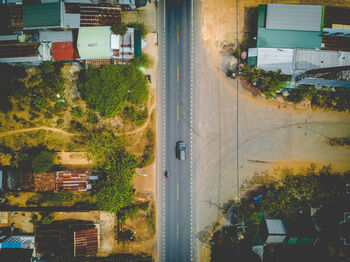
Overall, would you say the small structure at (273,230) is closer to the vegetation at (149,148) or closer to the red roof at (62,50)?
the vegetation at (149,148)

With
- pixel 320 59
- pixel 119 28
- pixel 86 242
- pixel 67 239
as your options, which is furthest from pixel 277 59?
pixel 67 239

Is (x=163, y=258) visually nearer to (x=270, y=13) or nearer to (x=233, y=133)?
(x=233, y=133)

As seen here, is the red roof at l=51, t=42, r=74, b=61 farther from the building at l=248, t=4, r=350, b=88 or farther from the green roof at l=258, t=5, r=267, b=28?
the green roof at l=258, t=5, r=267, b=28

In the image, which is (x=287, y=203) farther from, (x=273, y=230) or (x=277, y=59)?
(x=277, y=59)

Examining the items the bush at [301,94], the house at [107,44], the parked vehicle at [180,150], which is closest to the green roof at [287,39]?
the bush at [301,94]

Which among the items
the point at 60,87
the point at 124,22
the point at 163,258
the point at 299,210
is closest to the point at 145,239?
the point at 163,258

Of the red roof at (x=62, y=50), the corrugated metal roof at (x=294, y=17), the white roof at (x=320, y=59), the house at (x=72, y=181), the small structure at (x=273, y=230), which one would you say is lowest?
the small structure at (x=273, y=230)
